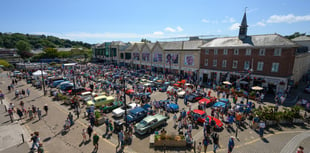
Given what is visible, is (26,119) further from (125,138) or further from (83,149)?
(125,138)

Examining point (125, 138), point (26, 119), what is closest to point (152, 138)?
point (125, 138)

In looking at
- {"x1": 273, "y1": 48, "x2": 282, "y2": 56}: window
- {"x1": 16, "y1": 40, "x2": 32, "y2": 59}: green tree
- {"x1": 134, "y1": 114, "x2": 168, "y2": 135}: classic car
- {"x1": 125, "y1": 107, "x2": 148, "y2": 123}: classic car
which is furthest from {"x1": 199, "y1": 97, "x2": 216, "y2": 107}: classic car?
{"x1": 16, "y1": 40, "x2": 32, "y2": 59}: green tree

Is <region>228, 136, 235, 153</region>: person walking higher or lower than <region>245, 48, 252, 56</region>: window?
lower

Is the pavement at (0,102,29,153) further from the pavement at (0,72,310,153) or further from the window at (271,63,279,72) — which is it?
the window at (271,63,279,72)

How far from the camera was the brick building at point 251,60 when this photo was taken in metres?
22.8

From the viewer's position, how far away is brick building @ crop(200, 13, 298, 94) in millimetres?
22812

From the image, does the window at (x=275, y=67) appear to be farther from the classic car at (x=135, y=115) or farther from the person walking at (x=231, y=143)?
the classic car at (x=135, y=115)

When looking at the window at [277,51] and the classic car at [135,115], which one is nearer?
the classic car at [135,115]

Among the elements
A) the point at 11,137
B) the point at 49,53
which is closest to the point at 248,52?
the point at 11,137

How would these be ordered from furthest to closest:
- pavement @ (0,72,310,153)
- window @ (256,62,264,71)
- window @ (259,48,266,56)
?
1. window @ (256,62,264,71)
2. window @ (259,48,266,56)
3. pavement @ (0,72,310,153)

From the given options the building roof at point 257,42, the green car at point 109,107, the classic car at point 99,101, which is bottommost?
the green car at point 109,107

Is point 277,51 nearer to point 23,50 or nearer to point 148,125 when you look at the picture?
point 148,125

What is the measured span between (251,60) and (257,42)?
3.41 meters

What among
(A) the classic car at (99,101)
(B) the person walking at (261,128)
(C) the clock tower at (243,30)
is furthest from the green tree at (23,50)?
(B) the person walking at (261,128)
